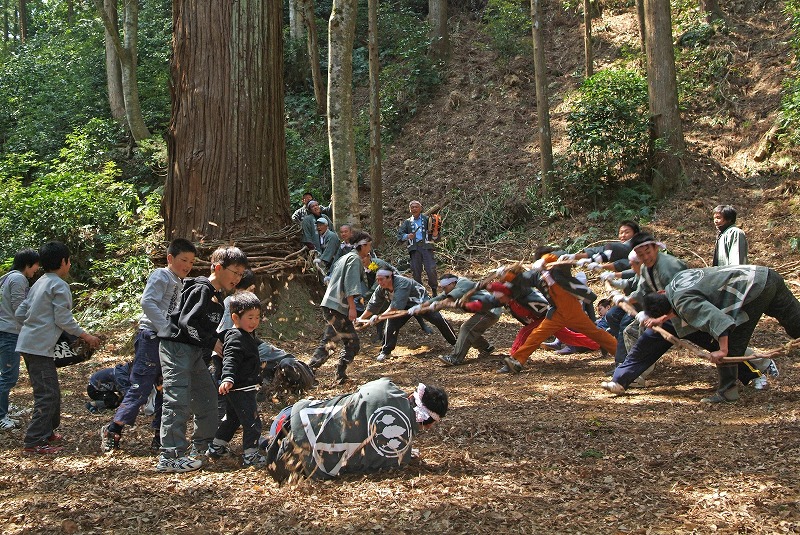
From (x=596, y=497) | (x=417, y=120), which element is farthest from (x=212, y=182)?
(x=417, y=120)

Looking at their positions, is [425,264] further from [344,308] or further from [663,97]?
[663,97]

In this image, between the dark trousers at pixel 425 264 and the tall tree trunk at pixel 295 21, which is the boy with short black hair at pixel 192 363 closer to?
the dark trousers at pixel 425 264

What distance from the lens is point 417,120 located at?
21438 millimetres

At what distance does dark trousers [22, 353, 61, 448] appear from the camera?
579cm

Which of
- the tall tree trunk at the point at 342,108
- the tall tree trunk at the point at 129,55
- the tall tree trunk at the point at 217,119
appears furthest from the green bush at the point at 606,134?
the tall tree trunk at the point at 129,55

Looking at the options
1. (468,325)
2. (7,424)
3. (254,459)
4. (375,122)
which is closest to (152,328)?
(254,459)

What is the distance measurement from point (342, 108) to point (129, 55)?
9.69 meters

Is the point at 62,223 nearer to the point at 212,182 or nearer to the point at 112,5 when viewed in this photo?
the point at 212,182

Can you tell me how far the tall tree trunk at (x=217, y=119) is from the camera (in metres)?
9.59

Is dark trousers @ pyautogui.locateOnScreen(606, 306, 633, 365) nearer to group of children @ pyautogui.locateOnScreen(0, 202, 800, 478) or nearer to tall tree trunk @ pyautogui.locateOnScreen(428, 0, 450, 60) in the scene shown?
group of children @ pyautogui.locateOnScreen(0, 202, 800, 478)

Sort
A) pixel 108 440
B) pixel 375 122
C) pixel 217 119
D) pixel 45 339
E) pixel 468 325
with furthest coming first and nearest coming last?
pixel 375 122 → pixel 217 119 → pixel 468 325 → pixel 45 339 → pixel 108 440

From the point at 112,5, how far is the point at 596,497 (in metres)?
19.9

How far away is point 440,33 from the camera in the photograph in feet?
75.2

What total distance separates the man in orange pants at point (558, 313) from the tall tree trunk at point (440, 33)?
15.9 m
